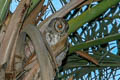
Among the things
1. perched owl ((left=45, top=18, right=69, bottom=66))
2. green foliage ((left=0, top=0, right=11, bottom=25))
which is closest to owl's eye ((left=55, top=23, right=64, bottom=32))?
perched owl ((left=45, top=18, right=69, bottom=66))

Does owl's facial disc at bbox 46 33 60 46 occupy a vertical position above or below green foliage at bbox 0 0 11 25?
below

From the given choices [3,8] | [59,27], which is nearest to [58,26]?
[59,27]

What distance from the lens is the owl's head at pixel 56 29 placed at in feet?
1.91

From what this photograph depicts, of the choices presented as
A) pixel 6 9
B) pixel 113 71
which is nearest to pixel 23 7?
pixel 6 9

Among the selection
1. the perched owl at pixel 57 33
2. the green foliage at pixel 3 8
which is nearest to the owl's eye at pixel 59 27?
the perched owl at pixel 57 33

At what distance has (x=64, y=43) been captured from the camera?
538mm

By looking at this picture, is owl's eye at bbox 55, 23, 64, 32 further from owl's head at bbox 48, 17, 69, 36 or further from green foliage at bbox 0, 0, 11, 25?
green foliage at bbox 0, 0, 11, 25

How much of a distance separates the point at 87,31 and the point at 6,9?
0.49 metres

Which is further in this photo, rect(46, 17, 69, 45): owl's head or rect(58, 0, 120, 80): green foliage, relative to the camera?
rect(58, 0, 120, 80): green foliage

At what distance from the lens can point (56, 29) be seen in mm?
606

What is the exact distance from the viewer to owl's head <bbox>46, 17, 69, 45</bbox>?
58 centimetres

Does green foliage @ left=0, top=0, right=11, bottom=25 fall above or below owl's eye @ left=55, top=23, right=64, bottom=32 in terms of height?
above

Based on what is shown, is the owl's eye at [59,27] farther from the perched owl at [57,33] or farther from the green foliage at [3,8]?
the green foliage at [3,8]

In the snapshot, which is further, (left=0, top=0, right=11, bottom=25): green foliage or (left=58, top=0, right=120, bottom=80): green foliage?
(left=58, top=0, right=120, bottom=80): green foliage
